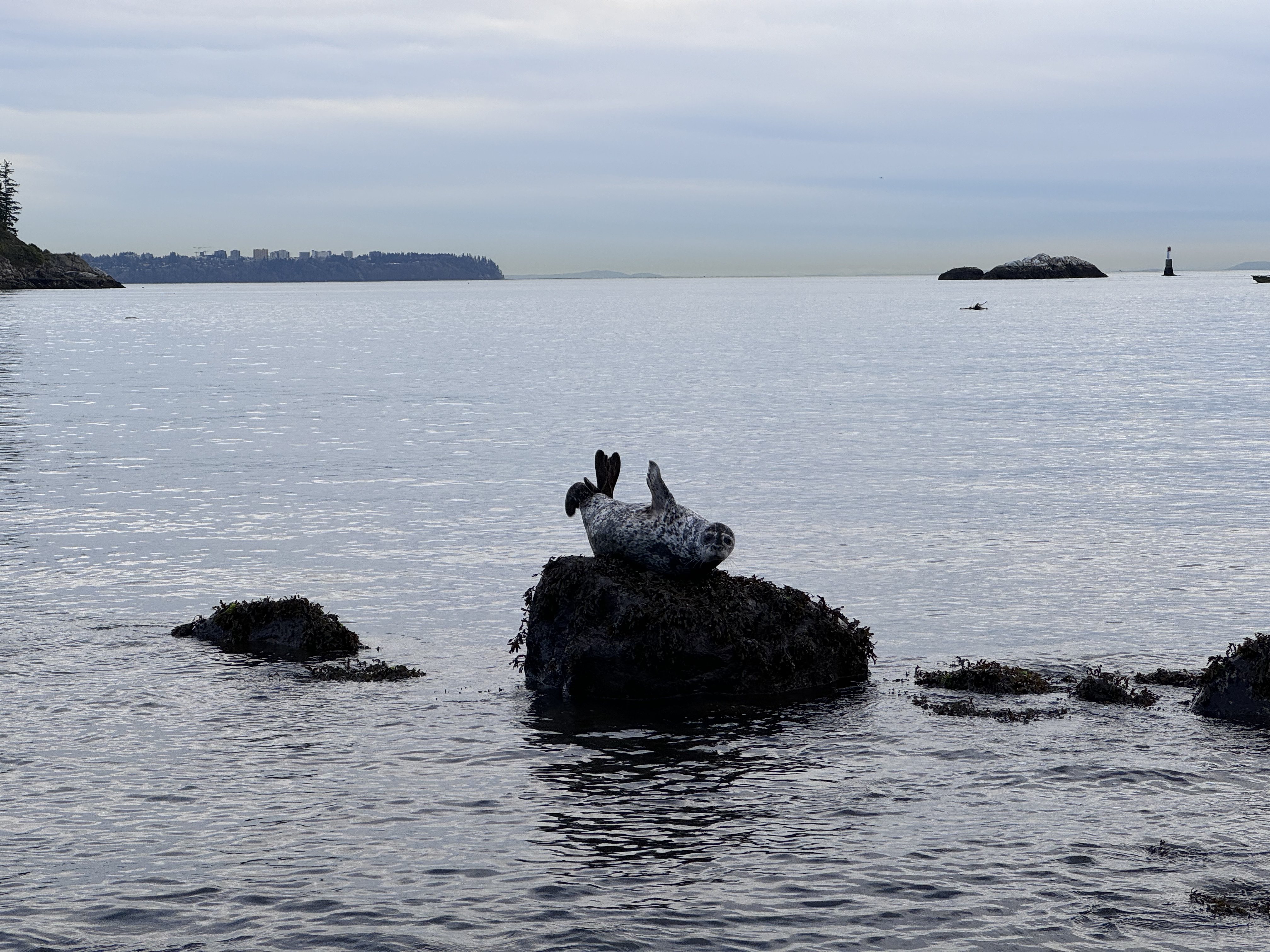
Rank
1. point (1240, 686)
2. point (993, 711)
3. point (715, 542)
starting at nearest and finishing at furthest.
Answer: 1. point (1240, 686)
2. point (993, 711)
3. point (715, 542)

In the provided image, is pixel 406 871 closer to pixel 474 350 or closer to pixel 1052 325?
pixel 474 350

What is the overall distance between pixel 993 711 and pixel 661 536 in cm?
407

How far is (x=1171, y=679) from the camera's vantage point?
1477 cm

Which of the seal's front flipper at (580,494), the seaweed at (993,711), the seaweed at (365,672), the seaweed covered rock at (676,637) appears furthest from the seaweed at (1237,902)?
the seal's front flipper at (580,494)

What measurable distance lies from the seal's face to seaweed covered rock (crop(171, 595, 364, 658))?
461 cm

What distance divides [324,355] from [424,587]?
243ft

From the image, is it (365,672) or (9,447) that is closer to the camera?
(365,672)

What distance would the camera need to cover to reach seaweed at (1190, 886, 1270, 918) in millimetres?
9016

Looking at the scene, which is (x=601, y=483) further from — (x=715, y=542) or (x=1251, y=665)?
(x=1251, y=665)

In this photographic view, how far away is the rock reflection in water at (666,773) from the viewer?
10.4m

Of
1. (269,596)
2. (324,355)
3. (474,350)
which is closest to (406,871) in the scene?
(269,596)

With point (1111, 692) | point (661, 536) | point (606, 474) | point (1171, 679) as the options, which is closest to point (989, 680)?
point (1111, 692)

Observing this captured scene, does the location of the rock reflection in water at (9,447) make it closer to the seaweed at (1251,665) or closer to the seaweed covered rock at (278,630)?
the seaweed covered rock at (278,630)

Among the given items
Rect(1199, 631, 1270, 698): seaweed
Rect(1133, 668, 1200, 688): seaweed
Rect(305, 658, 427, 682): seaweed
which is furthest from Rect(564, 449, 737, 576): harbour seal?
Rect(1199, 631, 1270, 698): seaweed
